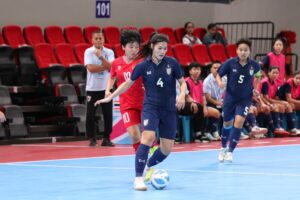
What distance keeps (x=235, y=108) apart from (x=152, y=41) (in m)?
3.45

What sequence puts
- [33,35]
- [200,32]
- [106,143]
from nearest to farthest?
[106,143] → [33,35] → [200,32]

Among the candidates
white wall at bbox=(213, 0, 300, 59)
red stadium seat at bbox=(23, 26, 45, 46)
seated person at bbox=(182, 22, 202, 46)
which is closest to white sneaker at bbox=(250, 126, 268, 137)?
seated person at bbox=(182, 22, 202, 46)

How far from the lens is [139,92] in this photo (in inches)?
389

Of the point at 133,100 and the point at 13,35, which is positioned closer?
the point at 133,100

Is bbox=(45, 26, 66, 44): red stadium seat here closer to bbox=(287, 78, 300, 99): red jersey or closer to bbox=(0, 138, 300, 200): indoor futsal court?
bbox=(0, 138, 300, 200): indoor futsal court

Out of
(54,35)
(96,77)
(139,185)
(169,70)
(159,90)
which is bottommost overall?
(139,185)

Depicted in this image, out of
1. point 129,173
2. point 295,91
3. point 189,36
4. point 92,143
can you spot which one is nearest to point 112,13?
point 189,36

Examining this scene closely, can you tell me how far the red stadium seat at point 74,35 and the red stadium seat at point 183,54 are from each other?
2255 millimetres

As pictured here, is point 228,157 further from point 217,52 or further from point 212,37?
point 212,37

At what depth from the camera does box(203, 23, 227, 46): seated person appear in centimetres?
2008

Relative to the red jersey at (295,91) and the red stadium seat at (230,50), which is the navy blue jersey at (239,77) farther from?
the red stadium seat at (230,50)

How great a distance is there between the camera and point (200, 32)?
68.3 feet

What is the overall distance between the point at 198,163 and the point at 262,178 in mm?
2009

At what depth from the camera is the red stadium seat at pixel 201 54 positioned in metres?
19.2
